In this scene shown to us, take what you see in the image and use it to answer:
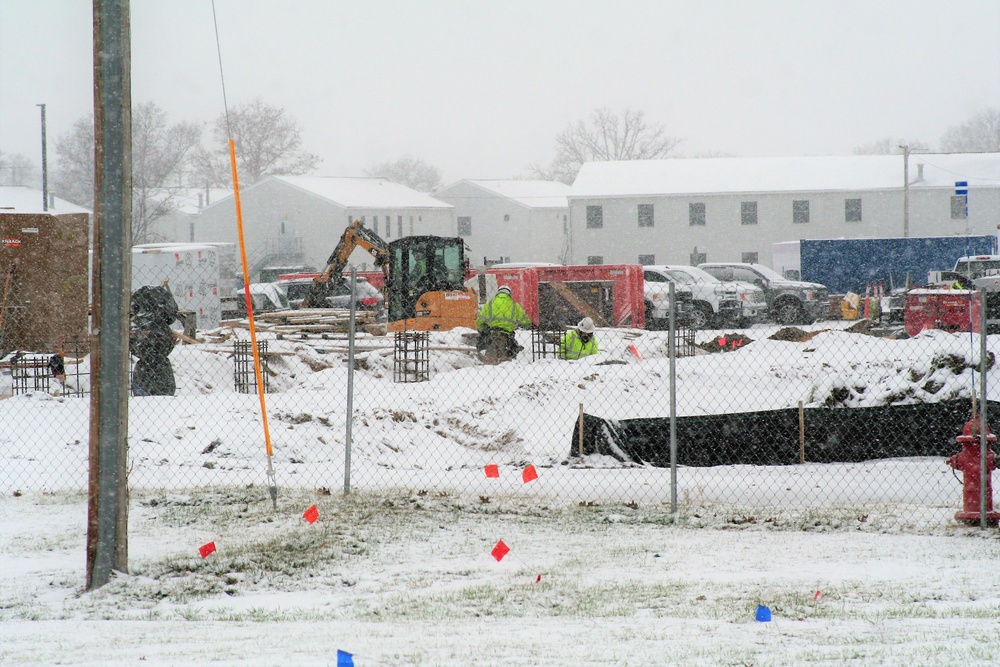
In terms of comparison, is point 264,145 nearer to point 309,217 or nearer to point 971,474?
point 309,217

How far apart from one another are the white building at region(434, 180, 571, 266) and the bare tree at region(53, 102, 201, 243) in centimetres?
1755

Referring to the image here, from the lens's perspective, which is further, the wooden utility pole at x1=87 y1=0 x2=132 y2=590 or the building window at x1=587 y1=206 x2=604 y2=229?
the building window at x1=587 y1=206 x2=604 y2=229

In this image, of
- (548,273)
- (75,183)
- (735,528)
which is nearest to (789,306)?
(548,273)

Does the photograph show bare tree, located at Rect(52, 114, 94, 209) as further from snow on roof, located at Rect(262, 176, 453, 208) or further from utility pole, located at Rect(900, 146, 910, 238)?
utility pole, located at Rect(900, 146, 910, 238)

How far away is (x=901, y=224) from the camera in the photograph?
5016cm

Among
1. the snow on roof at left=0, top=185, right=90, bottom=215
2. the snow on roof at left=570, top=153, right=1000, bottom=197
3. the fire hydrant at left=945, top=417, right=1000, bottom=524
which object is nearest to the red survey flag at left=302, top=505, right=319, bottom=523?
the fire hydrant at left=945, top=417, right=1000, bottom=524

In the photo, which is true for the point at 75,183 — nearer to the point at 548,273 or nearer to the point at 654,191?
the point at 654,191

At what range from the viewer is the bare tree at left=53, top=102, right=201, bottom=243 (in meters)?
57.9

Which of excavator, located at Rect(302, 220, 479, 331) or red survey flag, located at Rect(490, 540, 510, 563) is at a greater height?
excavator, located at Rect(302, 220, 479, 331)

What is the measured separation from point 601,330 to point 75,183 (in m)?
62.6

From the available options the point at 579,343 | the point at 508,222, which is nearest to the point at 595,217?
the point at 508,222

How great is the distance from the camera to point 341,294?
28625 mm

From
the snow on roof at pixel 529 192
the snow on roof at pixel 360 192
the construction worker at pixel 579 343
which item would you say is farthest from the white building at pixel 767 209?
the construction worker at pixel 579 343

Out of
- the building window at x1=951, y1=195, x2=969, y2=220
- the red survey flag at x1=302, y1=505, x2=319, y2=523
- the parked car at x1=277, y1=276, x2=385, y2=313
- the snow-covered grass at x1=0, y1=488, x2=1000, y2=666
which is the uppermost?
the building window at x1=951, y1=195, x2=969, y2=220
